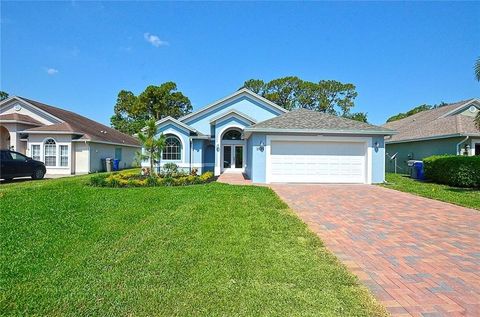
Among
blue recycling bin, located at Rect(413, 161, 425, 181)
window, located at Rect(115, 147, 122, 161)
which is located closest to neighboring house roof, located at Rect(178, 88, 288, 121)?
window, located at Rect(115, 147, 122, 161)

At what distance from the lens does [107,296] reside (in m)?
3.31

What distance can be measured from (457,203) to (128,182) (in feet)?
43.3

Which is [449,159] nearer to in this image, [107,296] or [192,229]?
[192,229]

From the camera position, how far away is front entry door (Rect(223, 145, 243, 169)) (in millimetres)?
23439

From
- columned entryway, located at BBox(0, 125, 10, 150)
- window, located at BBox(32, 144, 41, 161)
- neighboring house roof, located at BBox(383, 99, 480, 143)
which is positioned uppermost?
neighboring house roof, located at BBox(383, 99, 480, 143)

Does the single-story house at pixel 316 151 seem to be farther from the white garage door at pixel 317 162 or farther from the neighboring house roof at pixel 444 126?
the neighboring house roof at pixel 444 126

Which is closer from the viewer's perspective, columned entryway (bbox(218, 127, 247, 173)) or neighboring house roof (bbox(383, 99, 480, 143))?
neighboring house roof (bbox(383, 99, 480, 143))

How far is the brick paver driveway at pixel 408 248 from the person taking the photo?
137 inches

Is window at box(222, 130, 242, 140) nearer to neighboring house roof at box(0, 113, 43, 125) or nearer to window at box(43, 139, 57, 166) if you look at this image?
window at box(43, 139, 57, 166)

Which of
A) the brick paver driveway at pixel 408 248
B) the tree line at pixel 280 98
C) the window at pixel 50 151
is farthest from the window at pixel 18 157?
the tree line at pixel 280 98

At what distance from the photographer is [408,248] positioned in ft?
17.4

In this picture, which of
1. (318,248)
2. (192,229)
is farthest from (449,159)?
(192,229)

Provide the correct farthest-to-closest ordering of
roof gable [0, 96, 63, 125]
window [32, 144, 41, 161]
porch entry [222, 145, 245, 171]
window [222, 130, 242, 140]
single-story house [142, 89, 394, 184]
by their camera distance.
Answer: porch entry [222, 145, 245, 171] → roof gable [0, 96, 63, 125] → window [222, 130, 242, 140] → window [32, 144, 41, 161] → single-story house [142, 89, 394, 184]

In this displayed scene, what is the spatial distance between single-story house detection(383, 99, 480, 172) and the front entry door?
41.9ft
